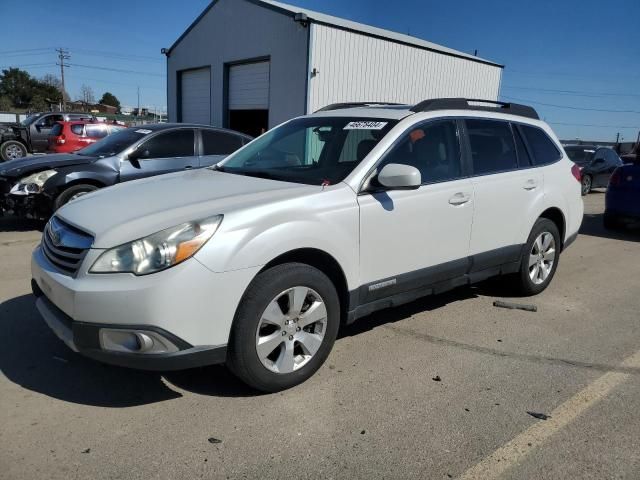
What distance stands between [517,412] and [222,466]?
1727mm

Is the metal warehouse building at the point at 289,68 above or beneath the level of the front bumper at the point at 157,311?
above

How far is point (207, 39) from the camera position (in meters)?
18.7

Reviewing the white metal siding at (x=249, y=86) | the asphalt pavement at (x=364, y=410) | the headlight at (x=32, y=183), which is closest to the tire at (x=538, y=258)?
the asphalt pavement at (x=364, y=410)

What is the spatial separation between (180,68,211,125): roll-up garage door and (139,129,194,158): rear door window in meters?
12.0

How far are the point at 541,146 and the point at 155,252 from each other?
4.07 m

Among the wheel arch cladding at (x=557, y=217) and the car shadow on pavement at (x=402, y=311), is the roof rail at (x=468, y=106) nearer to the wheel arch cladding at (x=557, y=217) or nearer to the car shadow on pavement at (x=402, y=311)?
the wheel arch cladding at (x=557, y=217)

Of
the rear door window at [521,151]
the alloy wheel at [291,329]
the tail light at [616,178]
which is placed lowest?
the alloy wheel at [291,329]

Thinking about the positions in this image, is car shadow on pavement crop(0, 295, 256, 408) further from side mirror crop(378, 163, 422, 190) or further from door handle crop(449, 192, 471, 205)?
door handle crop(449, 192, 471, 205)

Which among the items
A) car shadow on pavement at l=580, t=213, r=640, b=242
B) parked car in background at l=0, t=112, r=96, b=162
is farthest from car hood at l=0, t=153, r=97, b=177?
parked car in background at l=0, t=112, r=96, b=162

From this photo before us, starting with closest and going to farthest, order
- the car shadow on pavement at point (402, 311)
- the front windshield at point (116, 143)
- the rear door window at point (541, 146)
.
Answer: the car shadow on pavement at point (402, 311) < the rear door window at point (541, 146) < the front windshield at point (116, 143)

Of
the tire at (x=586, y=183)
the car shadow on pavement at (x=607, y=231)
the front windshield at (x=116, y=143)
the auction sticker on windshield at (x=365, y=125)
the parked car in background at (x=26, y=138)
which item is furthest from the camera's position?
→ the parked car in background at (x=26, y=138)

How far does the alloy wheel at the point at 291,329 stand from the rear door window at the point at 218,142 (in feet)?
17.6

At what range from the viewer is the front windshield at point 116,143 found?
300 inches

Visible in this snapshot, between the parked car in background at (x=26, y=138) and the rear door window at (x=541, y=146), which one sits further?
the parked car in background at (x=26, y=138)
